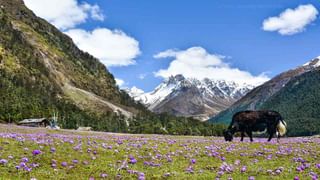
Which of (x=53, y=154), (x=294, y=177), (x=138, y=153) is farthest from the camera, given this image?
(x=138, y=153)

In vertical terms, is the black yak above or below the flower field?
above

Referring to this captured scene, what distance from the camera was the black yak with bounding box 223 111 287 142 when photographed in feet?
128

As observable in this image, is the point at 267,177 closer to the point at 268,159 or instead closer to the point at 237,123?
the point at 268,159

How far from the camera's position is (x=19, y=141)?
24844 millimetres

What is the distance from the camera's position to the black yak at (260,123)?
39.0 meters

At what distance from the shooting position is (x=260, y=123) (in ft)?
129

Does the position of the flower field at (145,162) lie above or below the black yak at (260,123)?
below

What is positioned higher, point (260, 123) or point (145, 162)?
point (260, 123)

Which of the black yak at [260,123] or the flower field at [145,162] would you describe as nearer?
the flower field at [145,162]

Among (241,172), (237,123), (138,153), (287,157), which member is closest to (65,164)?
(138,153)

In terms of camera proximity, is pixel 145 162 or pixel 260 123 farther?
pixel 260 123

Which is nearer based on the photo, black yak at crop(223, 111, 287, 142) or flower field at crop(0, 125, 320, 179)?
flower field at crop(0, 125, 320, 179)

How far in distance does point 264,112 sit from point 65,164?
23.6 metres

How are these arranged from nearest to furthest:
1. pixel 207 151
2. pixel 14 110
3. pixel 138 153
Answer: pixel 138 153 → pixel 207 151 → pixel 14 110
